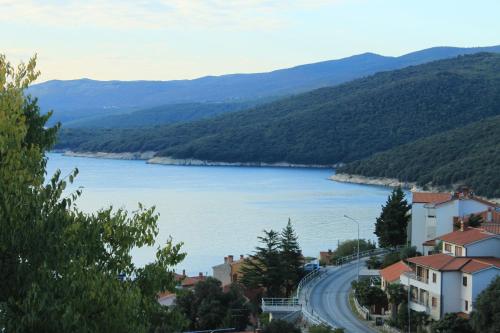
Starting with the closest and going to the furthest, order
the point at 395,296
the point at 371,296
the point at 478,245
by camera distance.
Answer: the point at 478,245 < the point at 395,296 < the point at 371,296

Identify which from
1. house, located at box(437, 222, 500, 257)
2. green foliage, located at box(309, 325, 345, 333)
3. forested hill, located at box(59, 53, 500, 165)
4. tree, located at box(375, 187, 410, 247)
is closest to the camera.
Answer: green foliage, located at box(309, 325, 345, 333)

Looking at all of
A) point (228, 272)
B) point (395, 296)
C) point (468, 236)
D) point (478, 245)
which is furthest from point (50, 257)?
point (228, 272)

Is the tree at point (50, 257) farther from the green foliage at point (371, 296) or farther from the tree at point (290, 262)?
the tree at point (290, 262)

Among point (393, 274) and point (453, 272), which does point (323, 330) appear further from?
point (393, 274)

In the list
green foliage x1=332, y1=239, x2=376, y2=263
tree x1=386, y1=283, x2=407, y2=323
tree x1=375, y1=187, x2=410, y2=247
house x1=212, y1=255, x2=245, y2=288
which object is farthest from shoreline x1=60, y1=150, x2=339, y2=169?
tree x1=386, y1=283, x2=407, y2=323

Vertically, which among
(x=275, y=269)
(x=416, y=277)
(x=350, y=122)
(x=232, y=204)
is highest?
(x=350, y=122)

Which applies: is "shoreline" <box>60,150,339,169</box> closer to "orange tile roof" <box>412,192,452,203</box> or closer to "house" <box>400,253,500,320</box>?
"orange tile roof" <box>412,192,452,203</box>

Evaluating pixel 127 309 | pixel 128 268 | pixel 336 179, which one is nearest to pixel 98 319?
pixel 127 309

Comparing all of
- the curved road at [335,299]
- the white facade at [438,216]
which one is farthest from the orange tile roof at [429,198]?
the curved road at [335,299]
